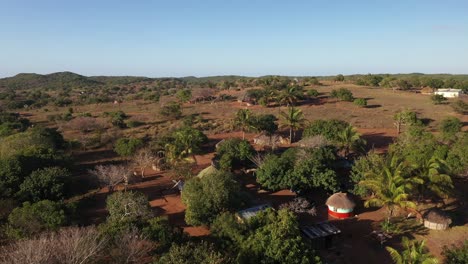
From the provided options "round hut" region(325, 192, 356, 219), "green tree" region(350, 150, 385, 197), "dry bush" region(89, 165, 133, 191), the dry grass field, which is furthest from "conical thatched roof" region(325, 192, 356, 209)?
"dry bush" region(89, 165, 133, 191)

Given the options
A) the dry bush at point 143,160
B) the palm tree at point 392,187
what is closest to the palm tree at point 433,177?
the palm tree at point 392,187

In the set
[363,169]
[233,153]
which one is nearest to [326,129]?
[363,169]

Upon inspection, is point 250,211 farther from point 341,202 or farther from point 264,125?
point 264,125

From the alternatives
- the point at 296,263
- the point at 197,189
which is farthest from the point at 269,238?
the point at 197,189

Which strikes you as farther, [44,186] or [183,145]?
[183,145]

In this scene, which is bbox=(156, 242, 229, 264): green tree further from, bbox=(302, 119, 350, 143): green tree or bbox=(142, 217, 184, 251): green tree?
bbox=(302, 119, 350, 143): green tree

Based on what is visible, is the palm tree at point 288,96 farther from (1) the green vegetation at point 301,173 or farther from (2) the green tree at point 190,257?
(2) the green tree at point 190,257
